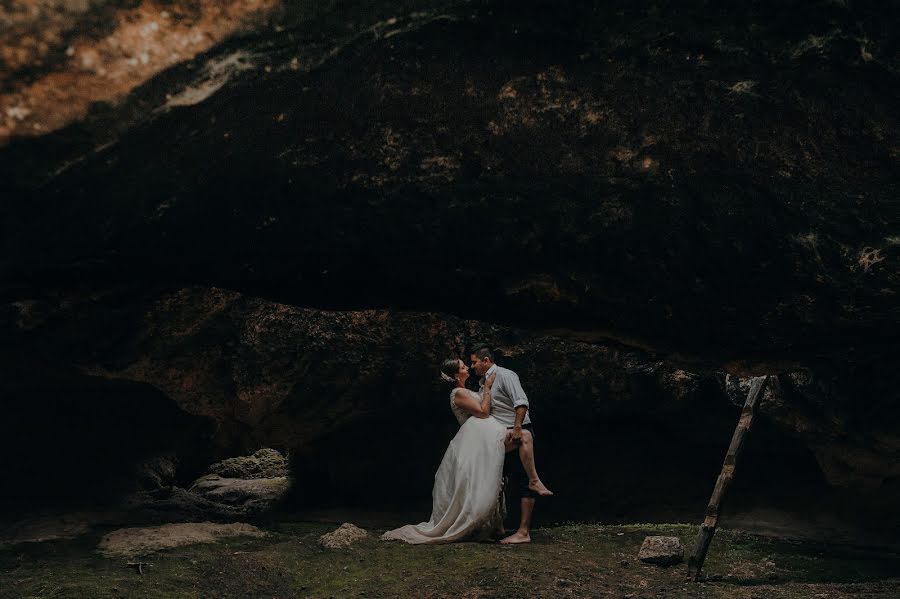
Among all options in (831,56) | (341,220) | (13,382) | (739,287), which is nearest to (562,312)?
(739,287)

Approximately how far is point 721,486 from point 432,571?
2030 millimetres

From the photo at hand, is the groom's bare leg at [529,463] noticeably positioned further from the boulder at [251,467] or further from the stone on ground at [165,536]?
the boulder at [251,467]

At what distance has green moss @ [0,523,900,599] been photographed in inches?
227

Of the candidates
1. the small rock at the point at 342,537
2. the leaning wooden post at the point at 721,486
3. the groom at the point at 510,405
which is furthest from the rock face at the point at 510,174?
the small rock at the point at 342,537

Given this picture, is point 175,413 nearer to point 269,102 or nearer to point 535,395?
point 535,395

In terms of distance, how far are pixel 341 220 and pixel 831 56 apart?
2.71 m

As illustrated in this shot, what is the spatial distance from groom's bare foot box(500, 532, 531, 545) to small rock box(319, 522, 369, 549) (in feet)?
3.93

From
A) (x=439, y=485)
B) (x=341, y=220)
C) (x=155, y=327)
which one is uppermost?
(x=341, y=220)

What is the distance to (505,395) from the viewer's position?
7.76 metres

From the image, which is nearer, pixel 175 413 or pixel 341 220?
pixel 341 220

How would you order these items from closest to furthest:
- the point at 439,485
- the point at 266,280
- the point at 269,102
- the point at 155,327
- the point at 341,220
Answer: the point at 269,102 < the point at 341,220 < the point at 266,280 < the point at 439,485 < the point at 155,327

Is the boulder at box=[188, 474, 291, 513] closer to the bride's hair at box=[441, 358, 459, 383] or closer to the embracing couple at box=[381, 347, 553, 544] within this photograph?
the embracing couple at box=[381, 347, 553, 544]

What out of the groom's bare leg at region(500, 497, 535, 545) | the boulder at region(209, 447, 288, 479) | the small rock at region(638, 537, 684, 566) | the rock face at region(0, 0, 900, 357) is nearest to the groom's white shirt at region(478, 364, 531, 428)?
the groom's bare leg at region(500, 497, 535, 545)

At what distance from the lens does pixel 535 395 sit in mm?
9680
